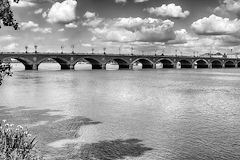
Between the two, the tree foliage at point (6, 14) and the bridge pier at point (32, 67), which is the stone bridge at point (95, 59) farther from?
the tree foliage at point (6, 14)

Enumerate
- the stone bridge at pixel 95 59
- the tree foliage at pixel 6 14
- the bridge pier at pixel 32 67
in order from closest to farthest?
the tree foliage at pixel 6 14, the stone bridge at pixel 95 59, the bridge pier at pixel 32 67

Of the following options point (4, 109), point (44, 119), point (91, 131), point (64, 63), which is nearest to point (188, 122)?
point (91, 131)

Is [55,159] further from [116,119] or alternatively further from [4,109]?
[4,109]

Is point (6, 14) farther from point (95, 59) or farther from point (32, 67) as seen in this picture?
point (95, 59)

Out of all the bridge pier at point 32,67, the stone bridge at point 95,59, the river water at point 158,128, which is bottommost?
the river water at point 158,128

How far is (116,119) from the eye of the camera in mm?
24234

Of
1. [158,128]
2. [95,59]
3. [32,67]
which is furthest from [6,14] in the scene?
[95,59]

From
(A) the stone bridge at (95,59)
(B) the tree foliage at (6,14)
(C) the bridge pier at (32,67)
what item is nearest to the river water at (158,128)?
(B) the tree foliage at (6,14)

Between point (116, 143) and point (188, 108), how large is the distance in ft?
47.8

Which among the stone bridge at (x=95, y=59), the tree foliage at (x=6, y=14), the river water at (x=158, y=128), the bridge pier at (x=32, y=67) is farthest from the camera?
the bridge pier at (x=32, y=67)

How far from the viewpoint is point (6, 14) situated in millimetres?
12602

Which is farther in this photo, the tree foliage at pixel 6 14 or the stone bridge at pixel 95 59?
the stone bridge at pixel 95 59

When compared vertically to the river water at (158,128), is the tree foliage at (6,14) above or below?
above

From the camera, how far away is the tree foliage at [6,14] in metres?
12.4
